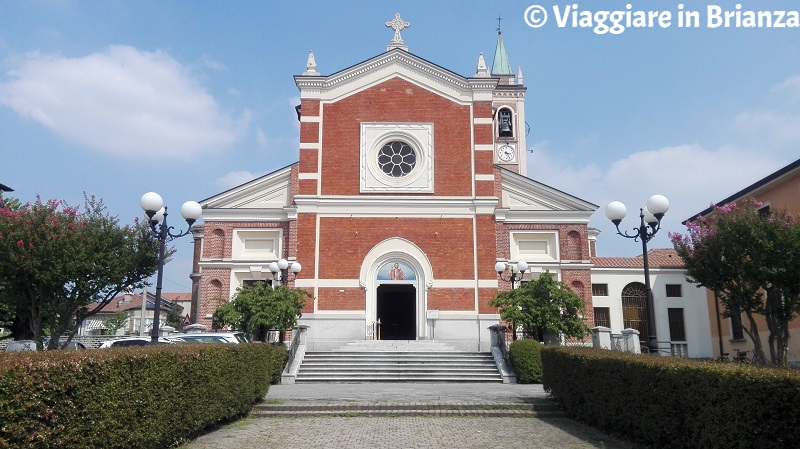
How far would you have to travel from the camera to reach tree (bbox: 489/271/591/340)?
66.2ft

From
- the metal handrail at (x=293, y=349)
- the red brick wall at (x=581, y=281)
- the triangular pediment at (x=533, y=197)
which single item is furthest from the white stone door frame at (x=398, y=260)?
the red brick wall at (x=581, y=281)

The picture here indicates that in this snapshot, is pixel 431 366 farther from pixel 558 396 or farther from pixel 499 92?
pixel 499 92

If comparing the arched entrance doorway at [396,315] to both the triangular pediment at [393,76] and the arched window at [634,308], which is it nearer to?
the triangular pediment at [393,76]

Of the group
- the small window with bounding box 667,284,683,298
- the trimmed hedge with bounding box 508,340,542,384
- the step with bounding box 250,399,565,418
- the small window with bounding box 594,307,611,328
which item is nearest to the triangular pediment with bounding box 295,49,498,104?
the trimmed hedge with bounding box 508,340,542,384

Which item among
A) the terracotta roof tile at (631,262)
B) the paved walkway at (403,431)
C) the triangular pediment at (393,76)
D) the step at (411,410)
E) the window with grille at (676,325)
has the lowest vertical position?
the paved walkway at (403,431)

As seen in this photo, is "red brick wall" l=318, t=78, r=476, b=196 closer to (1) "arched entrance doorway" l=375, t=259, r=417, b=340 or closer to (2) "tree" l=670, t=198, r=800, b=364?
(1) "arched entrance doorway" l=375, t=259, r=417, b=340

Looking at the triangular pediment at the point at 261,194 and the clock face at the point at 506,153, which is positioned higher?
the clock face at the point at 506,153

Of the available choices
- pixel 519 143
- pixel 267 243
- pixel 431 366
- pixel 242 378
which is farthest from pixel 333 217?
pixel 519 143

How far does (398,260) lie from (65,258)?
44.0 ft

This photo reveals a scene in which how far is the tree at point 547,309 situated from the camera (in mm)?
20188

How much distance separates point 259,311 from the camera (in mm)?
20297

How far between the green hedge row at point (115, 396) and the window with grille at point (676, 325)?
29.5m

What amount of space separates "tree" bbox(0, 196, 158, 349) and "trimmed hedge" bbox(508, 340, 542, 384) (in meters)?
11.2

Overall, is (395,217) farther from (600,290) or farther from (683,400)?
(683,400)
